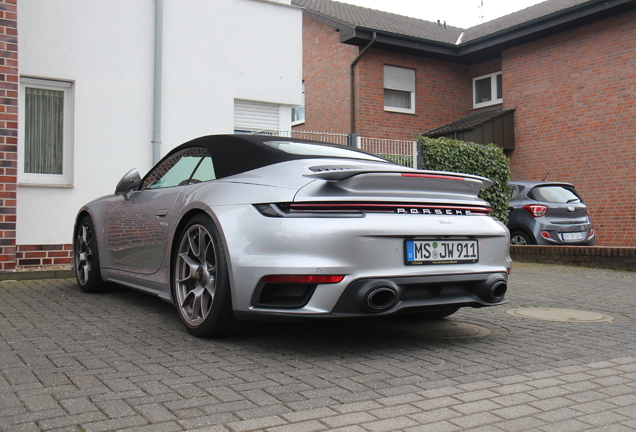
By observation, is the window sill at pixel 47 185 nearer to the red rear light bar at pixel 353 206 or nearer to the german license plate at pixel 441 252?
the red rear light bar at pixel 353 206

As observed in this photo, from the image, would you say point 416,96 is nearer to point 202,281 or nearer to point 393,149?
point 393,149

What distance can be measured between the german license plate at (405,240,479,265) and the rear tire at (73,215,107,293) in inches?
132

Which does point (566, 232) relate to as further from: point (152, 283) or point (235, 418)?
point (235, 418)

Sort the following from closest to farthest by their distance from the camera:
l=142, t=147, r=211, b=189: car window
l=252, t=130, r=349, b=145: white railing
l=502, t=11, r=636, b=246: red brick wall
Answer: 1. l=142, t=147, r=211, b=189: car window
2. l=252, t=130, r=349, b=145: white railing
3. l=502, t=11, r=636, b=246: red brick wall

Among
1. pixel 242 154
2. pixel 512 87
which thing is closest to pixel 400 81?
pixel 512 87

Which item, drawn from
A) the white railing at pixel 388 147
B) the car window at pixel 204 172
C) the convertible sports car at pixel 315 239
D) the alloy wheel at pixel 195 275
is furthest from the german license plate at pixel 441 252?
the white railing at pixel 388 147

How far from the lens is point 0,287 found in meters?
6.37

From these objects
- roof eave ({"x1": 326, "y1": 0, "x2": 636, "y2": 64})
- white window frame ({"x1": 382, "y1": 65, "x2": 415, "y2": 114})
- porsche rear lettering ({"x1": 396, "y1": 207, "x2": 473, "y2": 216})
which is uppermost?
roof eave ({"x1": 326, "y1": 0, "x2": 636, "y2": 64})

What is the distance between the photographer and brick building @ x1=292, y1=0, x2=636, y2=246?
51.6 feet

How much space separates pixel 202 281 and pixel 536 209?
9576mm

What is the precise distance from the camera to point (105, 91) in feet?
29.9

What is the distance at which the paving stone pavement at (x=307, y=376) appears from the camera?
2.58 m

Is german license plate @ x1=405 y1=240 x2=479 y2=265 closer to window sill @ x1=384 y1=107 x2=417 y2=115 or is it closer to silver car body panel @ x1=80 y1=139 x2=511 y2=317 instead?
silver car body panel @ x1=80 y1=139 x2=511 y2=317

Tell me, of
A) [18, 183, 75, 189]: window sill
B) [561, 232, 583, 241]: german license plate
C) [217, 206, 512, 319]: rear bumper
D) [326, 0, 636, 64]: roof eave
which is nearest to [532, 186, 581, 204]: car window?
[561, 232, 583, 241]: german license plate
